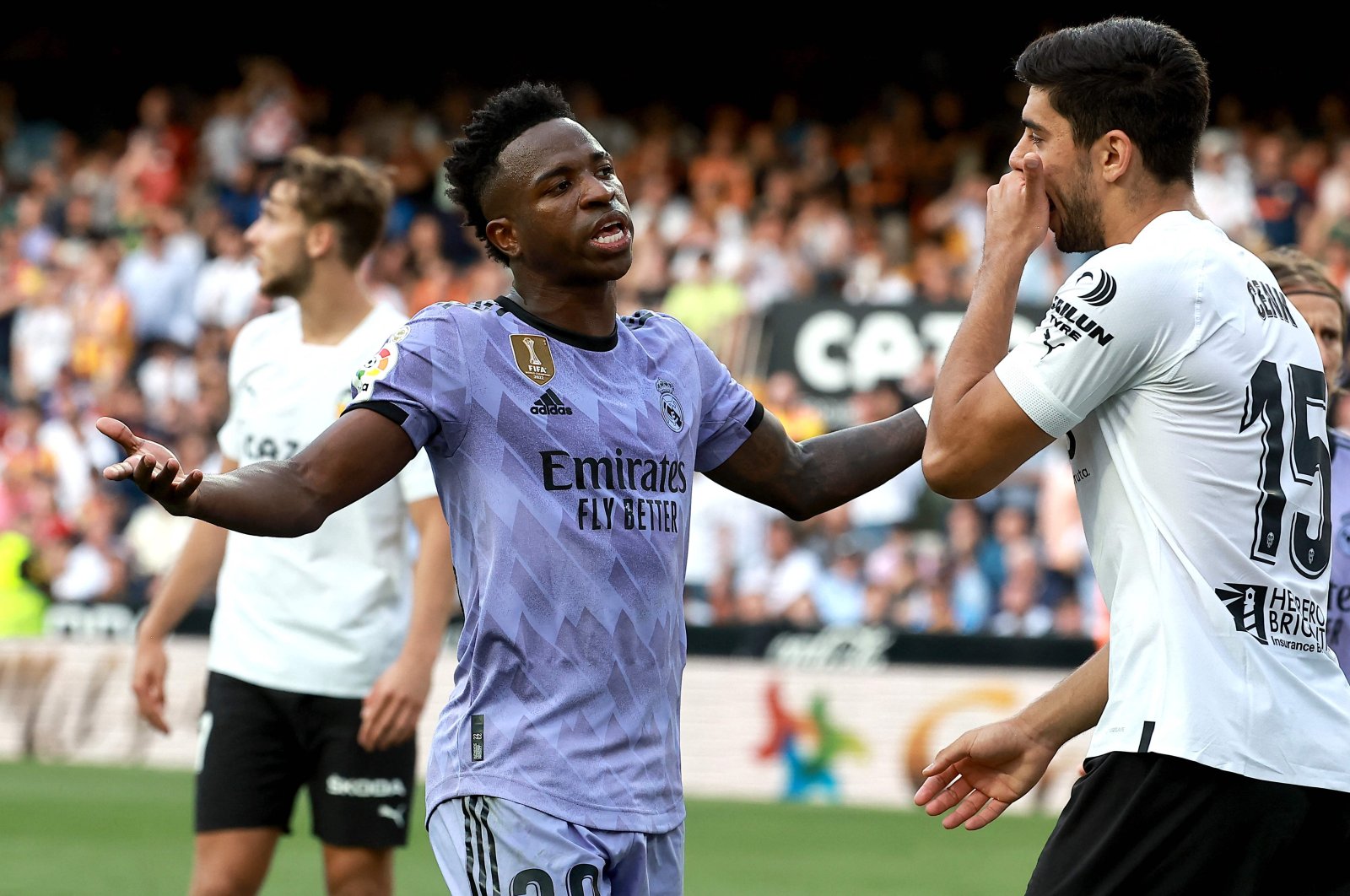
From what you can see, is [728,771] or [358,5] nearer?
[728,771]

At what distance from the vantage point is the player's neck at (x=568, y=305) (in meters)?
3.68

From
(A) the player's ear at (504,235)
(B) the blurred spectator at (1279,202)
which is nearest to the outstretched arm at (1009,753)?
(A) the player's ear at (504,235)

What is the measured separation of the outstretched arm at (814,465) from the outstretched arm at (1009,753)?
690mm

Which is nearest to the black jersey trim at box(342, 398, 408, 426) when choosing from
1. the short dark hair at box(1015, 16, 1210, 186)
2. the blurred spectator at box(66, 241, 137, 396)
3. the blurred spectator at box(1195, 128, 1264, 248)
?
the short dark hair at box(1015, 16, 1210, 186)

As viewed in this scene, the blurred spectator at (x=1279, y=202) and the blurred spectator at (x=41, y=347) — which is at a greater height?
the blurred spectator at (x=1279, y=202)

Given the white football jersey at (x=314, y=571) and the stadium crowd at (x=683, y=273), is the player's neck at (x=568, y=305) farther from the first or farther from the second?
the stadium crowd at (x=683, y=273)

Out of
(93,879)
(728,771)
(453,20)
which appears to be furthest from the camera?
(453,20)

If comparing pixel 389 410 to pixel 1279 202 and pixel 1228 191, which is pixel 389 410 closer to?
pixel 1228 191

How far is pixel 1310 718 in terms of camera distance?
3141mm

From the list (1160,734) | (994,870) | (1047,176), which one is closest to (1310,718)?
(1160,734)

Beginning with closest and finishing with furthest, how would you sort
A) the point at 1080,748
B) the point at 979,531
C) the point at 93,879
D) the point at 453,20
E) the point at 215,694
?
the point at 215,694 < the point at 93,879 < the point at 1080,748 < the point at 979,531 < the point at 453,20

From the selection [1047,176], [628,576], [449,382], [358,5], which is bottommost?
[628,576]

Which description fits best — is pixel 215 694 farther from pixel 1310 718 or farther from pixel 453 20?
pixel 453 20

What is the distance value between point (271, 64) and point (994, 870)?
14.7m
